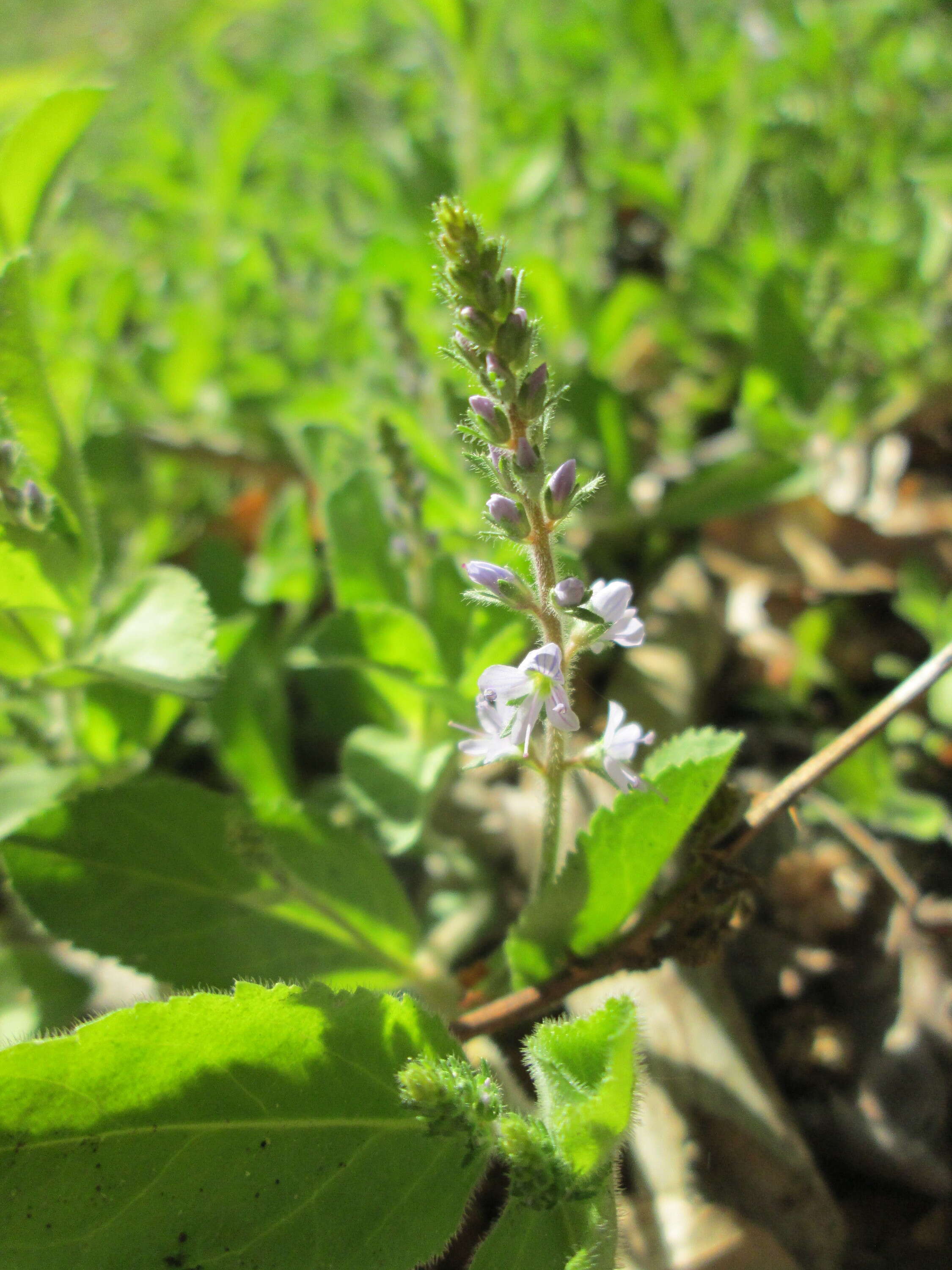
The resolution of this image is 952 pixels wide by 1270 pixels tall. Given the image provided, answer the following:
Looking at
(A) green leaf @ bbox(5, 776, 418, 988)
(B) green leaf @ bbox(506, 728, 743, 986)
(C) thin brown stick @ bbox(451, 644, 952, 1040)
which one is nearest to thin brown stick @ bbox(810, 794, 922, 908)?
(C) thin brown stick @ bbox(451, 644, 952, 1040)

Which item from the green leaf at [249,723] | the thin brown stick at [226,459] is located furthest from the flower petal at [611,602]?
the thin brown stick at [226,459]

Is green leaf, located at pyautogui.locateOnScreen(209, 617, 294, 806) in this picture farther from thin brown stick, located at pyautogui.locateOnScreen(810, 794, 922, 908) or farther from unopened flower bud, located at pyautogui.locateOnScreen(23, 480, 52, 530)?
thin brown stick, located at pyautogui.locateOnScreen(810, 794, 922, 908)

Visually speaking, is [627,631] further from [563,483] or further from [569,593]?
[563,483]

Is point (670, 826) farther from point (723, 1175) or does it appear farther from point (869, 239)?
point (869, 239)

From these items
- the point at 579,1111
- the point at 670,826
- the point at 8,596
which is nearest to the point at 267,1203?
the point at 579,1111

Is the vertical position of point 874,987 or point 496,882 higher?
point 496,882
